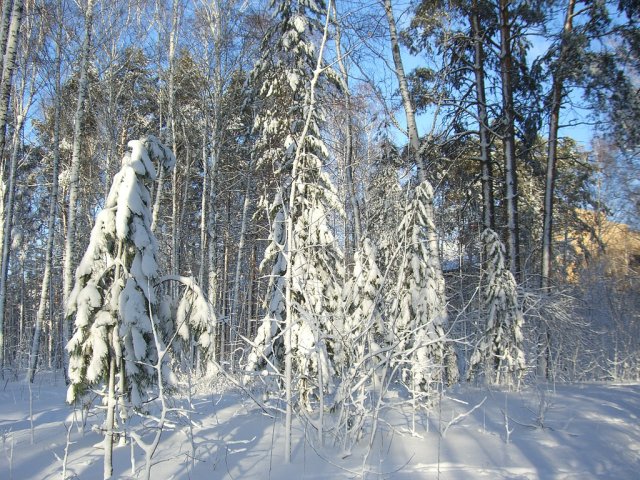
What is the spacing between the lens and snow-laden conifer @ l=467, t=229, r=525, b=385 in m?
9.84

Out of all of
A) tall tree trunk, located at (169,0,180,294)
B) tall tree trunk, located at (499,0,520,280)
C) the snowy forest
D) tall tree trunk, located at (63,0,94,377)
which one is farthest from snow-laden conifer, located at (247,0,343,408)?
tall tree trunk, located at (499,0,520,280)

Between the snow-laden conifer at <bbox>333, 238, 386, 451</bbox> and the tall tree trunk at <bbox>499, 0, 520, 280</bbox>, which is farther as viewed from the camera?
the tall tree trunk at <bbox>499, 0, 520, 280</bbox>

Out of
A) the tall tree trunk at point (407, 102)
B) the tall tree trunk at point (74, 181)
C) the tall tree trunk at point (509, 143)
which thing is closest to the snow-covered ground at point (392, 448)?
the tall tree trunk at point (74, 181)

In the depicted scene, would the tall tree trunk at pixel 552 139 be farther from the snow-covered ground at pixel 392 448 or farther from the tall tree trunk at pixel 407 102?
the snow-covered ground at pixel 392 448

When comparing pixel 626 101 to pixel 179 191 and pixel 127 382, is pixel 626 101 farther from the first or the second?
pixel 179 191

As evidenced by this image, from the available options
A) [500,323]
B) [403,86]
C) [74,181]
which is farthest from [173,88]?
[500,323]

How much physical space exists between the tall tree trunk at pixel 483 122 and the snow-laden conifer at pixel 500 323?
110 cm

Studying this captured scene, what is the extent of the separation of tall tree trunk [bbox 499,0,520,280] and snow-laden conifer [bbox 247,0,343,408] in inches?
191

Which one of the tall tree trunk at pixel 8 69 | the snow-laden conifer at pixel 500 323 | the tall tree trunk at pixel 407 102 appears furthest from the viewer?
the snow-laden conifer at pixel 500 323

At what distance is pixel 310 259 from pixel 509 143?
8154 millimetres

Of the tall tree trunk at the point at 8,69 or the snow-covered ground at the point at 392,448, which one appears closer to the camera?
the snow-covered ground at the point at 392,448

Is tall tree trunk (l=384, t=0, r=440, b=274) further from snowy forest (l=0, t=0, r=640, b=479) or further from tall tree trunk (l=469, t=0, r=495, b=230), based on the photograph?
tall tree trunk (l=469, t=0, r=495, b=230)

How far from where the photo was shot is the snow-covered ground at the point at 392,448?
179 inches

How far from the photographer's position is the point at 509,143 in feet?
37.9
